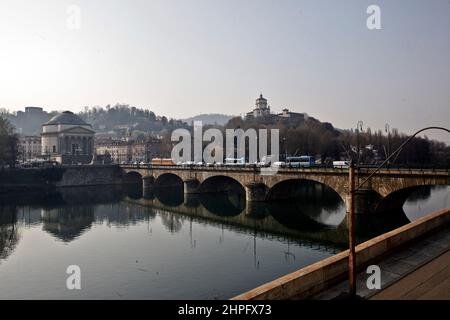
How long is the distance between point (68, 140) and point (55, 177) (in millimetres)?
45699

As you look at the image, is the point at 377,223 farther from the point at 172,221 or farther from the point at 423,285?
the point at 423,285

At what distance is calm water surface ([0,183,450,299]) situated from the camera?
2278 centimetres

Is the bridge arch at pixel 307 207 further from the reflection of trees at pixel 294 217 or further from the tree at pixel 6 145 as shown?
the tree at pixel 6 145

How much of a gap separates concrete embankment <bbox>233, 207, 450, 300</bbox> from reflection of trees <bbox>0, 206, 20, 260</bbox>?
86.5 feet

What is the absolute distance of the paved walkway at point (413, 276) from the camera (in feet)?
44.1

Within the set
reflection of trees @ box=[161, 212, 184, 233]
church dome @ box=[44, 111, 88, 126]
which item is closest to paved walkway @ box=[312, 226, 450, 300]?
reflection of trees @ box=[161, 212, 184, 233]

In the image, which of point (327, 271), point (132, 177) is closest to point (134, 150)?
point (132, 177)

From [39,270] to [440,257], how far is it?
82.5 ft

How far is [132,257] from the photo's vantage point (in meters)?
29.4

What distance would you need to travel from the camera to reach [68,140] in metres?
131

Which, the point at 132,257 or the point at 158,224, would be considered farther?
the point at 158,224
